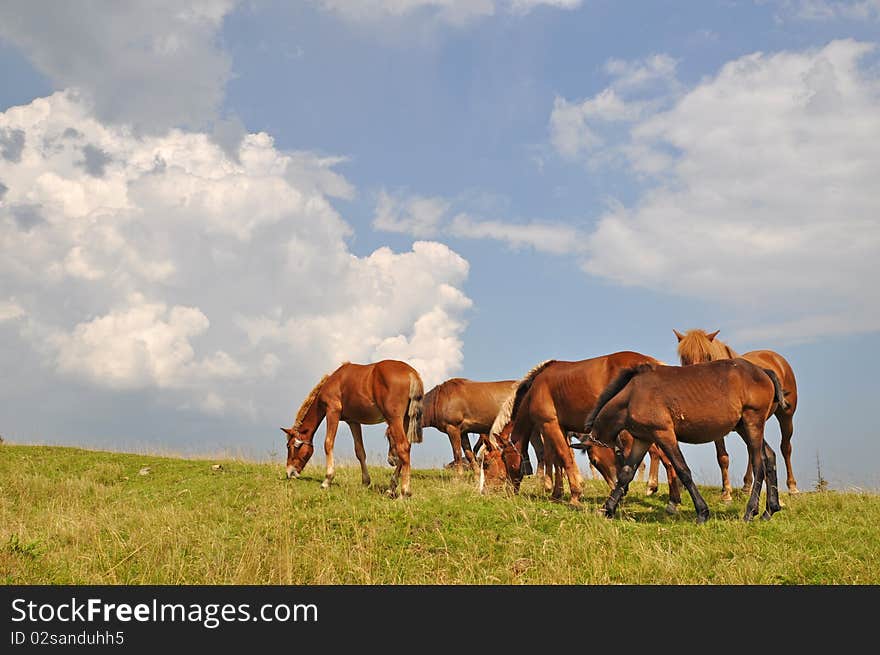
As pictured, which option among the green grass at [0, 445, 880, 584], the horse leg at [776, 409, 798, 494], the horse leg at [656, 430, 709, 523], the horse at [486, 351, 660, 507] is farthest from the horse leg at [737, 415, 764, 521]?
the horse leg at [776, 409, 798, 494]

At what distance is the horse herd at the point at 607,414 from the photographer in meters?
12.2

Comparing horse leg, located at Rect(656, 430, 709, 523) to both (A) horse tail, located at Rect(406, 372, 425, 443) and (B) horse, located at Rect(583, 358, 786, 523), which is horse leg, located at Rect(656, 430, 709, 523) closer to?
(B) horse, located at Rect(583, 358, 786, 523)

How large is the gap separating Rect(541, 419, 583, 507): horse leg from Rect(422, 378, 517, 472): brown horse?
6.76 m

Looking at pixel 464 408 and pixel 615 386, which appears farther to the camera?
pixel 464 408

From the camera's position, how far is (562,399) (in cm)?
1435

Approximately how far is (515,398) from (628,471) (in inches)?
154

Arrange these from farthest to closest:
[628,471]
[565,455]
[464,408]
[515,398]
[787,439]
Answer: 1. [464,408]
2. [787,439]
3. [515,398]
4. [565,455]
5. [628,471]

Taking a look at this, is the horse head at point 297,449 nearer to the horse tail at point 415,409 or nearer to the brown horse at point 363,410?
the brown horse at point 363,410

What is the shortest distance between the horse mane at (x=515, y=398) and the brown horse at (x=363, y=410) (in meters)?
1.76

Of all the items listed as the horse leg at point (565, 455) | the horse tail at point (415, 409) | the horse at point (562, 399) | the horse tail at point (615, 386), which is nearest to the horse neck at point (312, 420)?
the horse tail at point (415, 409)

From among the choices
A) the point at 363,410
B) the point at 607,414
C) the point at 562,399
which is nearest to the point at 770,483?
the point at 607,414

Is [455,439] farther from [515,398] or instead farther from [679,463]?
[679,463]

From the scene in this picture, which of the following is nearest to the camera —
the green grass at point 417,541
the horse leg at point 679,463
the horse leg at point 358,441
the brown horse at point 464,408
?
the green grass at point 417,541
